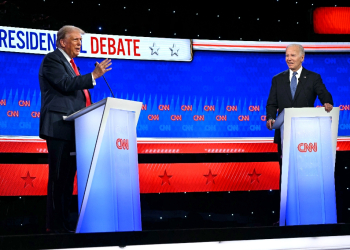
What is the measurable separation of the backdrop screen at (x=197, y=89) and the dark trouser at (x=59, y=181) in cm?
160

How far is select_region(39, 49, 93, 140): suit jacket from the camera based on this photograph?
2.45m

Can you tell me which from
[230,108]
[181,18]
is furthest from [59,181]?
[181,18]

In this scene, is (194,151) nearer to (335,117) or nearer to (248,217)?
(248,217)

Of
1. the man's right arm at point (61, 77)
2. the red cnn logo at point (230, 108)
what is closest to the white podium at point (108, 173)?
the man's right arm at point (61, 77)

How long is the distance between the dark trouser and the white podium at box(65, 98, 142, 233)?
205 millimetres

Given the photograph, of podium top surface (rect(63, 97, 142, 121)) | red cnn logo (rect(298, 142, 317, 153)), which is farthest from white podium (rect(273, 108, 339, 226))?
podium top surface (rect(63, 97, 142, 121))

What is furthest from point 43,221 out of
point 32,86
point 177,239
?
point 177,239

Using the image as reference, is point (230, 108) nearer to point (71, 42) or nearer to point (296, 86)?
point (296, 86)

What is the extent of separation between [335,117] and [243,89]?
1.88 m

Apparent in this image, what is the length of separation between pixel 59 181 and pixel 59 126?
1.05 feet

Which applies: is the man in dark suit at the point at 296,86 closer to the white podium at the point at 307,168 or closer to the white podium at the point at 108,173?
the white podium at the point at 307,168

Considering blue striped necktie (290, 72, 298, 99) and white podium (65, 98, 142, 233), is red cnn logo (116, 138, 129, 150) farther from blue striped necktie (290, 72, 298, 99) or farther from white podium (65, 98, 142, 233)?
blue striped necktie (290, 72, 298, 99)

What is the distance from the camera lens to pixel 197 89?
434 centimetres

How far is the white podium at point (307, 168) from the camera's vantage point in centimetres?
252
